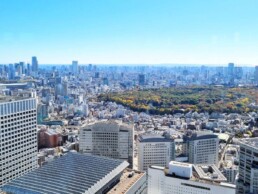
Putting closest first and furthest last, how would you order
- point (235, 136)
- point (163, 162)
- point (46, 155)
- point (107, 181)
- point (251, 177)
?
1. point (107, 181)
2. point (251, 177)
3. point (163, 162)
4. point (46, 155)
5. point (235, 136)

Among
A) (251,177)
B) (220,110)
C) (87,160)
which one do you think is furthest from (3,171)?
(220,110)

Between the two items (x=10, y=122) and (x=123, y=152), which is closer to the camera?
(x=10, y=122)

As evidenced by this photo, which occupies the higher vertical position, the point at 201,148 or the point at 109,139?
the point at 109,139

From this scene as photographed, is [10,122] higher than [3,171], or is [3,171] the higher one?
[10,122]

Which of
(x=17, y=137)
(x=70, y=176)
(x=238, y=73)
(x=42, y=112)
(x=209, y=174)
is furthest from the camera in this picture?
(x=238, y=73)

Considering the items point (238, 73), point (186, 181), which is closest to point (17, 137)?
point (186, 181)

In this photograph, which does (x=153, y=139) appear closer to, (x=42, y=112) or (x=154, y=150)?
(x=154, y=150)

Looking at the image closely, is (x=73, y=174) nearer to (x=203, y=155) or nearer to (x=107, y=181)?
(x=107, y=181)

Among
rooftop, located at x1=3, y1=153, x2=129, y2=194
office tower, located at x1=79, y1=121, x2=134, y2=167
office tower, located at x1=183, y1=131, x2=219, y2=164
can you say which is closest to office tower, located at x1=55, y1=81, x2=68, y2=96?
office tower, located at x1=79, y1=121, x2=134, y2=167
